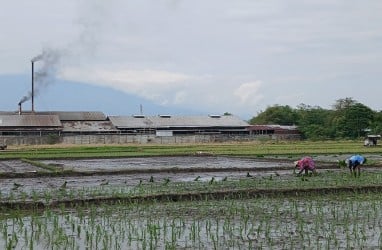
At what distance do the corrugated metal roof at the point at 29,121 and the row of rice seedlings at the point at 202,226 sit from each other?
4213cm

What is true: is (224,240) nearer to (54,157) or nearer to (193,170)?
(193,170)

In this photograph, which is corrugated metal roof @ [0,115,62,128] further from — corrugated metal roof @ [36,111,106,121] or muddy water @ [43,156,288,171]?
muddy water @ [43,156,288,171]

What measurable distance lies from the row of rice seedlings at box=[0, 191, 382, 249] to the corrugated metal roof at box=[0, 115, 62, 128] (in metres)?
42.1

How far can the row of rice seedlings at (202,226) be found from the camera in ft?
26.5

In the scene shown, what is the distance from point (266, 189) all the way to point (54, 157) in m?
18.5

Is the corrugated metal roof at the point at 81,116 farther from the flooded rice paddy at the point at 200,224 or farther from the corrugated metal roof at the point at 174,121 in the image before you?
the flooded rice paddy at the point at 200,224

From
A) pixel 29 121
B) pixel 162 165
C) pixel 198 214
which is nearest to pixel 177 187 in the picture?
pixel 198 214

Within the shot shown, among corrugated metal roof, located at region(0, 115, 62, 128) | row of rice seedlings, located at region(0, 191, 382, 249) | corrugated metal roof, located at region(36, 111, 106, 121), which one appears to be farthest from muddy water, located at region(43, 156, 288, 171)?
corrugated metal roof, located at region(36, 111, 106, 121)

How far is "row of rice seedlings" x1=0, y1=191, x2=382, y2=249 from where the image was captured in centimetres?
808

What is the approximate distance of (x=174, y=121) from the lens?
5928 centimetres

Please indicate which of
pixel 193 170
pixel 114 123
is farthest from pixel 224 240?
pixel 114 123

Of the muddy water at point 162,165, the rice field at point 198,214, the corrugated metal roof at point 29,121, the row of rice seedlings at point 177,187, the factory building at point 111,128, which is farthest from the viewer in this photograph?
the corrugated metal roof at point 29,121

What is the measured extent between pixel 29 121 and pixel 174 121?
1449 centimetres

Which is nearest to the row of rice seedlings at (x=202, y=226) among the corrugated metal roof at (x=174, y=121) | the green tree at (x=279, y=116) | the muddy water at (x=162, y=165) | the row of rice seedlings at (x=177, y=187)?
the row of rice seedlings at (x=177, y=187)
